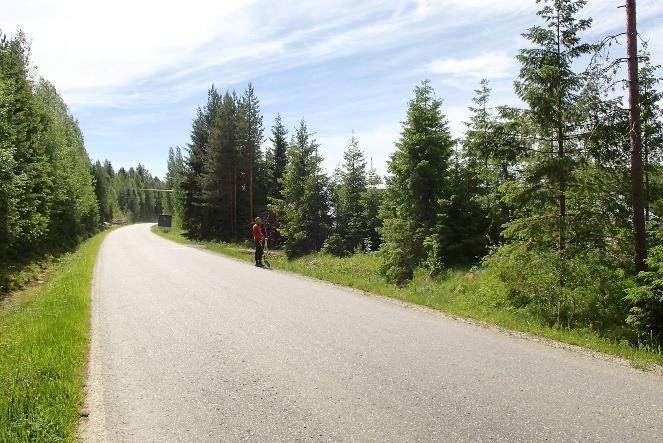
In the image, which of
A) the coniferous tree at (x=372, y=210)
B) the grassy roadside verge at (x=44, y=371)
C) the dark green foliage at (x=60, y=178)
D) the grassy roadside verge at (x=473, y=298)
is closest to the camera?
the grassy roadside verge at (x=44, y=371)

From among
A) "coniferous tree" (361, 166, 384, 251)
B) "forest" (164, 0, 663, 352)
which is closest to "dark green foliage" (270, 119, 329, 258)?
"coniferous tree" (361, 166, 384, 251)

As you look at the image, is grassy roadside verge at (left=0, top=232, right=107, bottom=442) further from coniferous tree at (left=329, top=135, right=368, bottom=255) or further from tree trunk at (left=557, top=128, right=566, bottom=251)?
coniferous tree at (left=329, top=135, right=368, bottom=255)

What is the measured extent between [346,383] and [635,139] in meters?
8.67

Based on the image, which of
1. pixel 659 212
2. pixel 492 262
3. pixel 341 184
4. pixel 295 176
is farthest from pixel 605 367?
pixel 295 176

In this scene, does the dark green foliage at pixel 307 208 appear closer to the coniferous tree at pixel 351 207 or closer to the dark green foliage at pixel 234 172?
the coniferous tree at pixel 351 207

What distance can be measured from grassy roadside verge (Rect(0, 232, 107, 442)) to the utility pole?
35.3 ft

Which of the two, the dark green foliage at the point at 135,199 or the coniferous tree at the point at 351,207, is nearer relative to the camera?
the coniferous tree at the point at 351,207

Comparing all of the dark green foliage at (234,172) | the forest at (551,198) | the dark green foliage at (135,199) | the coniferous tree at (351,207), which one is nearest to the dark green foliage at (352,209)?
the coniferous tree at (351,207)

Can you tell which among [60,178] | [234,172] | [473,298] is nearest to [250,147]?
[234,172]

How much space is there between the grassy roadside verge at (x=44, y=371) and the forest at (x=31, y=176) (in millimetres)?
8489

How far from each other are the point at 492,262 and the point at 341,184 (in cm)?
1722

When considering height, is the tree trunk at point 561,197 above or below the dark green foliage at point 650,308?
above

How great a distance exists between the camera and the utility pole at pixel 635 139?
9961 mm

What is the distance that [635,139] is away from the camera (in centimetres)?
1005
